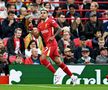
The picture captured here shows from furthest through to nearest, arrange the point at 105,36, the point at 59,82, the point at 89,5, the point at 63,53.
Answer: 1. the point at 89,5
2. the point at 105,36
3. the point at 63,53
4. the point at 59,82

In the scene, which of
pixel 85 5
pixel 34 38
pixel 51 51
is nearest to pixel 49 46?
pixel 51 51

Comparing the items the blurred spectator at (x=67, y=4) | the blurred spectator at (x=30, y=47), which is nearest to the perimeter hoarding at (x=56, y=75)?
the blurred spectator at (x=30, y=47)

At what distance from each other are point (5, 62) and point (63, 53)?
1.70m

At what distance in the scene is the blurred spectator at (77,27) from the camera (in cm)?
1603

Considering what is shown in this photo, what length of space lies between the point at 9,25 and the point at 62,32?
1743 millimetres

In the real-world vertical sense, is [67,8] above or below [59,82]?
above

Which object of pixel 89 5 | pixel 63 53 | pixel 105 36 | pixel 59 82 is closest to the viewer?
pixel 59 82

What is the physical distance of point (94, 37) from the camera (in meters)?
15.7

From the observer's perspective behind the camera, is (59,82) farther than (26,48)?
No

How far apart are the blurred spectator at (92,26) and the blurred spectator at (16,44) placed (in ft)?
7.00

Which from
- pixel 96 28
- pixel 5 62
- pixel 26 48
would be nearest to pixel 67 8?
pixel 96 28

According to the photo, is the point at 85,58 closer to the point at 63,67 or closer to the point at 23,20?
the point at 63,67

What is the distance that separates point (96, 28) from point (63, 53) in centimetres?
187

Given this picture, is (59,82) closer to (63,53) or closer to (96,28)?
(63,53)
